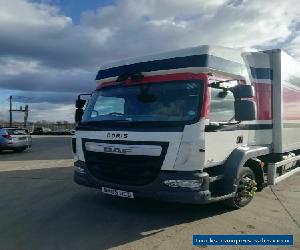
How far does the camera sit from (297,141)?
8891mm

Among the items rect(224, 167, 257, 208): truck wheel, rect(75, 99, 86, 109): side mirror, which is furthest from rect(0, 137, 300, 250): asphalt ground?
rect(75, 99, 86, 109): side mirror

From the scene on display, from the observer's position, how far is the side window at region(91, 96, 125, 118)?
21.8 ft

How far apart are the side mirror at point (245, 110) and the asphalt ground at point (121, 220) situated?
1.71m

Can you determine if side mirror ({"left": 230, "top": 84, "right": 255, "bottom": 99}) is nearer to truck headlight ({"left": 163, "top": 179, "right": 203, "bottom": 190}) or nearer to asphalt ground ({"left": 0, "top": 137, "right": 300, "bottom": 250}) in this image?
truck headlight ({"left": 163, "top": 179, "right": 203, "bottom": 190})

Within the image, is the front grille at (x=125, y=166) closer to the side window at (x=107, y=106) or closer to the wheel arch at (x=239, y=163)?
the side window at (x=107, y=106)

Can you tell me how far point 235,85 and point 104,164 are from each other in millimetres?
2588

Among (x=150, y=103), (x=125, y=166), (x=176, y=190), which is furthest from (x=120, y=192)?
(x=150, y=103)

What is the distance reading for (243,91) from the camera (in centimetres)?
607

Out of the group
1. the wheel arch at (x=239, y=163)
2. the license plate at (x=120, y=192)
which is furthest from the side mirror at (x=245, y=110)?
the license plate at (x=120, y=192)

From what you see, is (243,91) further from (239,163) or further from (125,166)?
(125,166)

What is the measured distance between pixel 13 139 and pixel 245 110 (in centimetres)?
1658

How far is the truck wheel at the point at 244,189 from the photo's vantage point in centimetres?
657

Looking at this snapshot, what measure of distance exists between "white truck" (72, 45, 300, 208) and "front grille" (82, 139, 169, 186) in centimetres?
2

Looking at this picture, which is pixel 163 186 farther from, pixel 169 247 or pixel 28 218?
pixel 28 218
